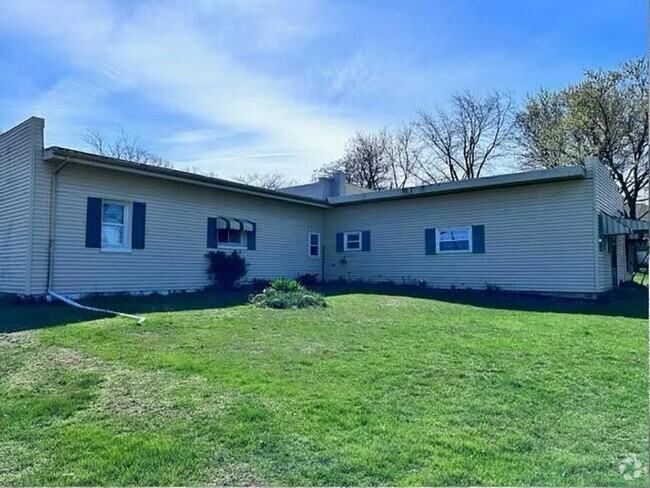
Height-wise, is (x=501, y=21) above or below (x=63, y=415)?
above

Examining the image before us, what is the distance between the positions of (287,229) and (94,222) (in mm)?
6409

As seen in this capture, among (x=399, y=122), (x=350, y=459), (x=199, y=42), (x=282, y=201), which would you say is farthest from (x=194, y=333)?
(x=399, y=122)

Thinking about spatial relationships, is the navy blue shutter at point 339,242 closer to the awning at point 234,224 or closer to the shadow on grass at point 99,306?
A: the awning at point 234,224

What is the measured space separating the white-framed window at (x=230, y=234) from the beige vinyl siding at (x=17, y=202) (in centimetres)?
487

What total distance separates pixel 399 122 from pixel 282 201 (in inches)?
838

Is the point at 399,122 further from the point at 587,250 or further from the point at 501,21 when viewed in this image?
the point at 501,21

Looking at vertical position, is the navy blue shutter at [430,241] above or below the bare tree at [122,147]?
below

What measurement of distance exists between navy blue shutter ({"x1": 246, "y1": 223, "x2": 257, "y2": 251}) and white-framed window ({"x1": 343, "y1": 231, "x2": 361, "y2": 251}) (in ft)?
11.6

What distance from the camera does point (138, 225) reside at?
1178cm

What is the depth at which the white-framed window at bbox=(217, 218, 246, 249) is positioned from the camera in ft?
45.5

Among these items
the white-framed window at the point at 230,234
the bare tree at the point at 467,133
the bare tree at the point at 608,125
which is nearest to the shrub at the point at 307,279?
the white-framed window at the point at 230,234

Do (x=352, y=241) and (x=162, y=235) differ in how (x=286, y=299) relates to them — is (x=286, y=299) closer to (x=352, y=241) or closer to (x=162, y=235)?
(x=162, y=235)

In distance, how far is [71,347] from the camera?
605 cm

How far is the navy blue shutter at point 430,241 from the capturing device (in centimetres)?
1486
